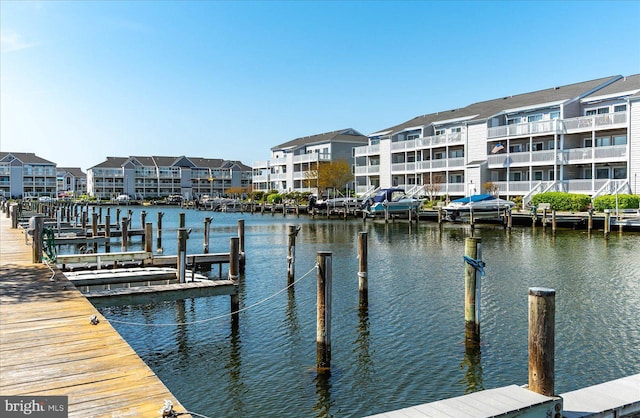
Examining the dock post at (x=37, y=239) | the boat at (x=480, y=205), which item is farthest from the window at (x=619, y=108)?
the dock post at (x=37, y=239)

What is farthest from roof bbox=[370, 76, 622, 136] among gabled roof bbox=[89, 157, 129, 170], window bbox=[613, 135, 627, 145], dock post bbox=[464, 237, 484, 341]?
gabled roof bbox=[89, 157, 129, 170]

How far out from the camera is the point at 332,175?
83938 mm

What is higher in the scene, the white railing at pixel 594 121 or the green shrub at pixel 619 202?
the white railing at pixel 594 121

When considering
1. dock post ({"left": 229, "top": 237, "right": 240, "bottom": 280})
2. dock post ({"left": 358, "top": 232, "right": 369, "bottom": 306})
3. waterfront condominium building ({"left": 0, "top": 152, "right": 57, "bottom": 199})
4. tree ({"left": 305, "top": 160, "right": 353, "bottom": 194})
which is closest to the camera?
dock post ({"left": 229, "top": 237, "right": 240, "bottom": 280})

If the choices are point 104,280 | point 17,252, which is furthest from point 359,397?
point 17,252

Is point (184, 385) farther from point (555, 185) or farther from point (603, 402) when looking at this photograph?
point (555, 185)

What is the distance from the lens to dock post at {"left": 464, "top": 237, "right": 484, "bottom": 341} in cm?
1206

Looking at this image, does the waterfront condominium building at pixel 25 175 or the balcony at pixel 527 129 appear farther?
the waterfront condominium building at pixel 25 175

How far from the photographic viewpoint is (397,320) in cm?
1503

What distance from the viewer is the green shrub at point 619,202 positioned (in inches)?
1732

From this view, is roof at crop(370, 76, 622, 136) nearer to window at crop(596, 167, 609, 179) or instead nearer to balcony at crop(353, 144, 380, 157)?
balcony at crop(353, 144, 380, 157)

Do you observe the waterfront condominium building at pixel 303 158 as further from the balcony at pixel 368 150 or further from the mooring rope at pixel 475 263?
the mooring rope at pixel 475 263

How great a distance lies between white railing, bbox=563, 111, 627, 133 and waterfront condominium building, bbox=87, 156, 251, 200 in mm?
105287

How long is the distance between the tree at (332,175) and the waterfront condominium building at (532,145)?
42.9 feet
